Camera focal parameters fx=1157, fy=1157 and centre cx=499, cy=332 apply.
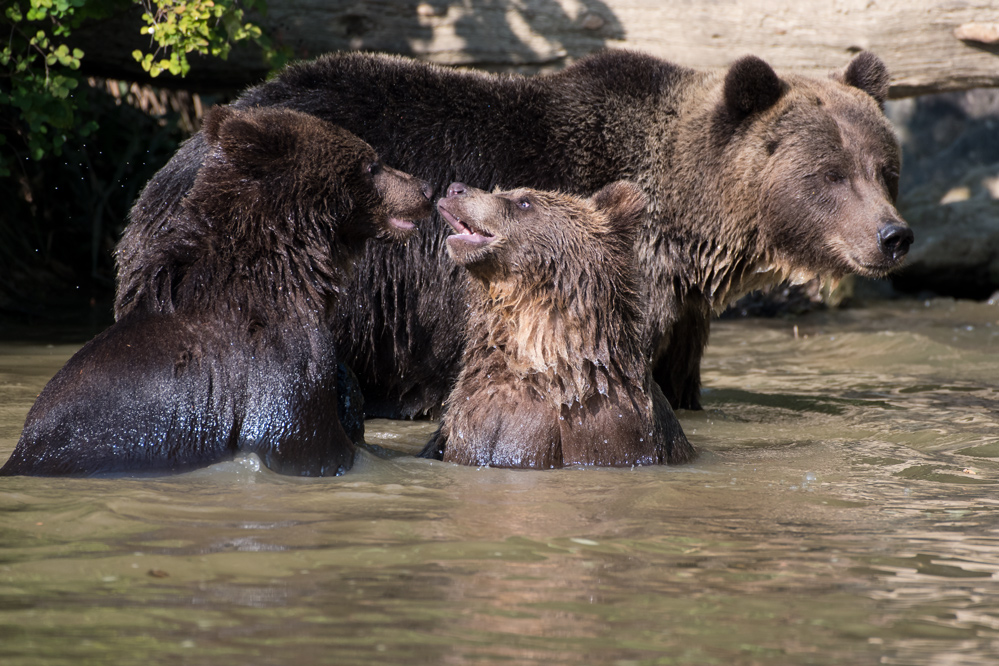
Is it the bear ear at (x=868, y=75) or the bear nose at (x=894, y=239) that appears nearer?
the bear nose at (x=894, y=239)

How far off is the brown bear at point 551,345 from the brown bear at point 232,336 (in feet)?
2.32

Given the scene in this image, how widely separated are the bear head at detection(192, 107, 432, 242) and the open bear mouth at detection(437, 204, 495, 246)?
168 mm

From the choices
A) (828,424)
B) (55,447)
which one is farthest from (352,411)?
(828,424)

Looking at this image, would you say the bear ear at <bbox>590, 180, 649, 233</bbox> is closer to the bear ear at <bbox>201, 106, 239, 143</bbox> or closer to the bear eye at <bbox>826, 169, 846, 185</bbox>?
the bear eye at <bbox>826, 169, 846, 185</bbox>

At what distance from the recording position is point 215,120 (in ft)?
20.5

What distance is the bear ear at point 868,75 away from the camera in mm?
8273

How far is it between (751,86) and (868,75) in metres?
1.10

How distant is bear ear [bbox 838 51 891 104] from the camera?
27.1 ft

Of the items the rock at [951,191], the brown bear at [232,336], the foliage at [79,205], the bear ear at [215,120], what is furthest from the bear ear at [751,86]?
the rock at [951,191]

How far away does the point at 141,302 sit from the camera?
5.84 meters

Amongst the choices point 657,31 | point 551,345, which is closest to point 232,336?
point 551,345

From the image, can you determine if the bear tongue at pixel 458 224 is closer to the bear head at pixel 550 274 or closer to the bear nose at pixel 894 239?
the bear head at pixel 550 274

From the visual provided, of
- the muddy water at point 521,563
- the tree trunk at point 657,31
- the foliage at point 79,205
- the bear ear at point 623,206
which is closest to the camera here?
the muddy water at point 521,563

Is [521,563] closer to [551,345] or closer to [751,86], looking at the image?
[551,345]
